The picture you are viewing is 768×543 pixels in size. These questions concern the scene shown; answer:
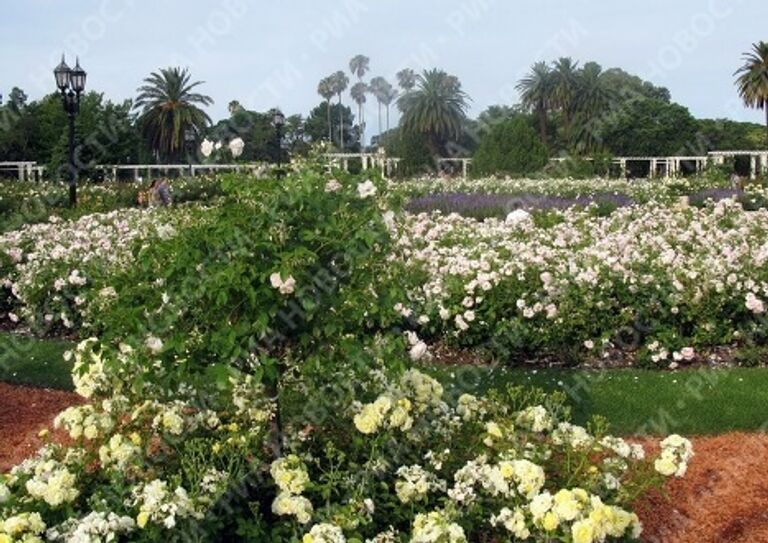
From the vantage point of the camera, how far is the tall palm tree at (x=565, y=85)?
213 feet

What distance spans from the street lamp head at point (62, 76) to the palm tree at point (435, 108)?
1888 inches

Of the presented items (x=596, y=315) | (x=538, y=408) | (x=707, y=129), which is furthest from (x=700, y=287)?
(x=707, y=129)

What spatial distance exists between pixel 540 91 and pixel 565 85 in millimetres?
1870

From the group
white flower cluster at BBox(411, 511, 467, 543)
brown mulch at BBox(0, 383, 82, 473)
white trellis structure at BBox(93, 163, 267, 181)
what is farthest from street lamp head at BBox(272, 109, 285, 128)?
white flower cluster at BBox(411, 511, 467, 543)

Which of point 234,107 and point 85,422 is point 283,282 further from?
point 234,107

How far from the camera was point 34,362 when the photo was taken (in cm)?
920

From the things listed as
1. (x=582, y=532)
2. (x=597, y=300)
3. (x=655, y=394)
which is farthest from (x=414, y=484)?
(x=597, y=300)

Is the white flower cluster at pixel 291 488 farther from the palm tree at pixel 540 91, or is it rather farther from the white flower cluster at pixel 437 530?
the palm tree at pixel 540 91

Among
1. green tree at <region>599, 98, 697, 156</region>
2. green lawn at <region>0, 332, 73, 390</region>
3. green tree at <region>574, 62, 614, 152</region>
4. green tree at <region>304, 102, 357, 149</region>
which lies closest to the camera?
green lawn at <region>0, 332, 73, 390</region>

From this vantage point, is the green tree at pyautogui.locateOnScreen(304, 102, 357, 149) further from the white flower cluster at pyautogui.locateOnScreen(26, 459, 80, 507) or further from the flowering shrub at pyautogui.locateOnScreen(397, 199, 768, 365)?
the white flower cluster at pyautogui.locateOnScreen(26, 459, 80, 507)

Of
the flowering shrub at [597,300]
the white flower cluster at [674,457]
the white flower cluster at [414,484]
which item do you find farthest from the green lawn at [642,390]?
the white flower cluster at [414,484]

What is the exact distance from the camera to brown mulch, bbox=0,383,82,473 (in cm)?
607

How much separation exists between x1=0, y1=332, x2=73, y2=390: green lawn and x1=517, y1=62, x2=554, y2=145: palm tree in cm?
5770

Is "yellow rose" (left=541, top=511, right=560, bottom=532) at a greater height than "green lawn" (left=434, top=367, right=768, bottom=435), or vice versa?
"yellow rose" (left=541, top=511, right=560, bottom=532)
